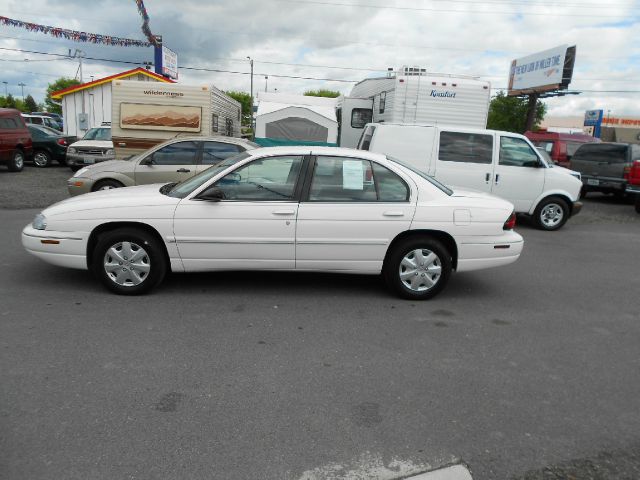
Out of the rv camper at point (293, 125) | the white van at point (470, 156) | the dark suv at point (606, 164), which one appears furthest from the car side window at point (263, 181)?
the dark suv at point (606, 164)

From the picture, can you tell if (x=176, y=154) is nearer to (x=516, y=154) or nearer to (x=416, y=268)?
(x=416, y=268)

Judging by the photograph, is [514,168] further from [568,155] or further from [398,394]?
[568,155]

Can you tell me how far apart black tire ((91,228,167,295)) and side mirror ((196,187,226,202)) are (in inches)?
25.0

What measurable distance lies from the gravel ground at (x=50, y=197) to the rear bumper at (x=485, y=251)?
6504 mm

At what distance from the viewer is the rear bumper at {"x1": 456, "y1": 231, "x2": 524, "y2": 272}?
5.49 m

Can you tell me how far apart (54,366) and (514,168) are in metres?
8.76

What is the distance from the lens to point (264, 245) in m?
5.20

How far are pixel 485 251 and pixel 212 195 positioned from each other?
284 centimetres

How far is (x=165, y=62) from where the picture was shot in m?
32.8

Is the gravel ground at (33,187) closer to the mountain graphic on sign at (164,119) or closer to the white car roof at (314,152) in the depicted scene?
the mountain graphic on sign at (164,119)

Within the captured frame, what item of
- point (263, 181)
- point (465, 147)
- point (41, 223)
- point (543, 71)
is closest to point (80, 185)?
point (41, 223)

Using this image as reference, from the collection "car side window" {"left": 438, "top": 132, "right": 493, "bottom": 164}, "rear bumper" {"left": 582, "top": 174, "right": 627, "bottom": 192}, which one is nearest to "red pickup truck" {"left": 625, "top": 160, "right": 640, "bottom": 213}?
"rear bumper" {"left": 582, "top": 174, "right": 627, "bottom": 192}

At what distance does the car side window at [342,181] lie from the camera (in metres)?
5.31

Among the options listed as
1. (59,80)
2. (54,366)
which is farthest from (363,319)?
(59,80)
